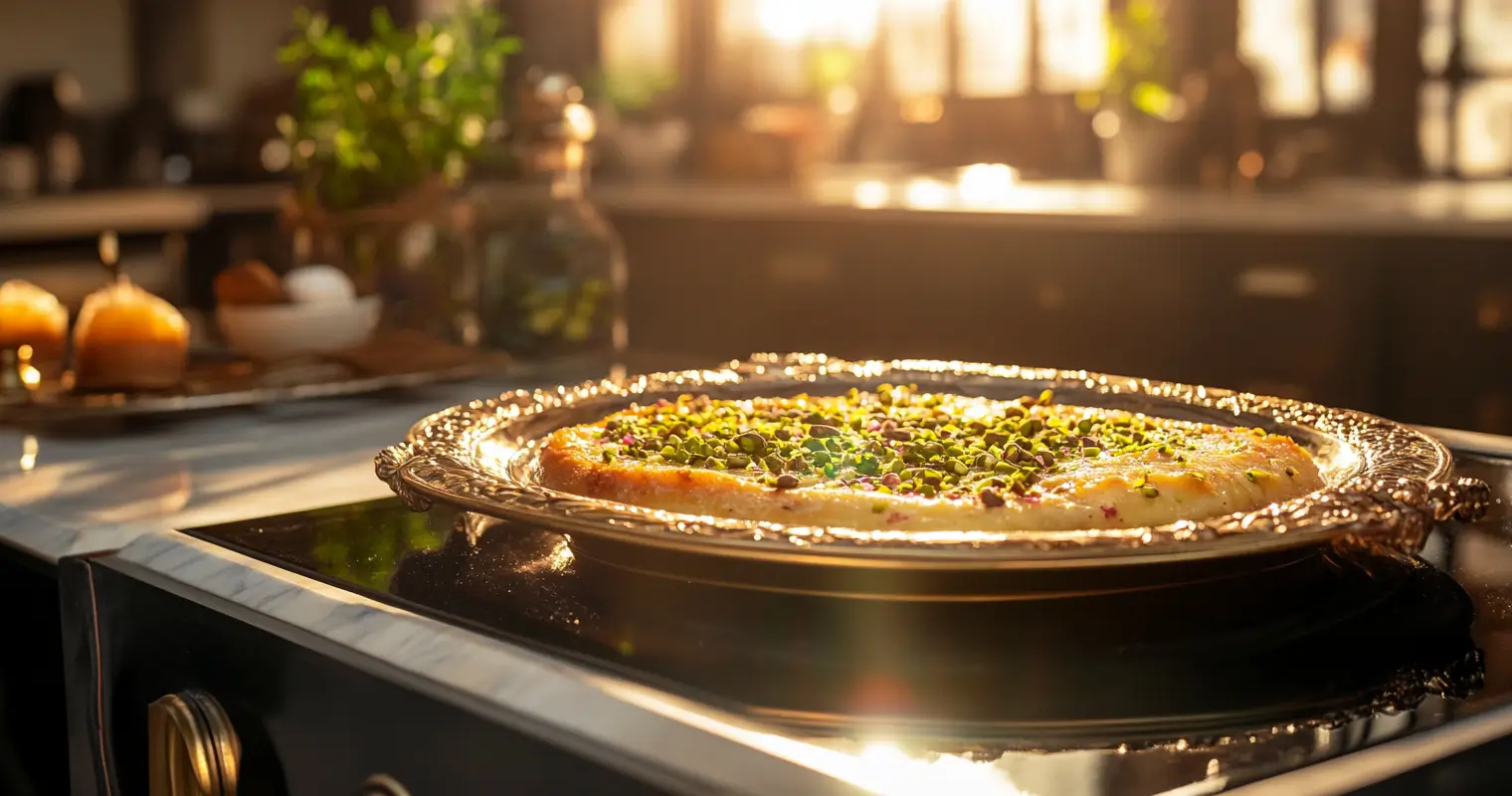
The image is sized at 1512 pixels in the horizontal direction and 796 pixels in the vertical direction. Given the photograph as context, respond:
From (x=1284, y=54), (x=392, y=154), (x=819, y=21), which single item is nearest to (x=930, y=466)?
(x=392, y=154)

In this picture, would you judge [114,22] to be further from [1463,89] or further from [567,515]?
[567,515]

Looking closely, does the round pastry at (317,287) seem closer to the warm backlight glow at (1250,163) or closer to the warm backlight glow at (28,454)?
the warm backlight glow at (28,454)

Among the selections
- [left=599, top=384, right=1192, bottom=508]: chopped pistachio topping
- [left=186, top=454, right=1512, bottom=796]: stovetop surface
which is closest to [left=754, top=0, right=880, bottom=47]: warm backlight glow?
[left=599, top=384, right=1192, bottom=508]: chopped pistachio topping

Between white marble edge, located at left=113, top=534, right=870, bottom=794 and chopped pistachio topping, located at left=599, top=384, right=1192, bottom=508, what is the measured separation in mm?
168

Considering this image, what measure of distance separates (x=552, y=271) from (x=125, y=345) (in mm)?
442

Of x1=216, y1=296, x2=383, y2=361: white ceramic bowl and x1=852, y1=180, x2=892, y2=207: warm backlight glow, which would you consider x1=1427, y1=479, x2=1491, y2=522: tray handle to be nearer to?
x1=216, y1=296, x2=383, y2=361: white ceramic bowl

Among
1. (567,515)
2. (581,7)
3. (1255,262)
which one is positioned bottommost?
(1255,262)

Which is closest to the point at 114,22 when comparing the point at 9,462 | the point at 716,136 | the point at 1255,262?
the point at 716,136

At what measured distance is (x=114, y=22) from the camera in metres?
5.34

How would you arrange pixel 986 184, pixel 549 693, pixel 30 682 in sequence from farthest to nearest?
pixel 986 184
pixel 30 682
pixel 549 693

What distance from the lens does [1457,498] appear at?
2.27 ft

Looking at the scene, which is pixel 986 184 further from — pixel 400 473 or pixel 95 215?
pixel 400 473

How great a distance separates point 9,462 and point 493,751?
0.74 m

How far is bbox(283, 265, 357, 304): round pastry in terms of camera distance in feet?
5.09
